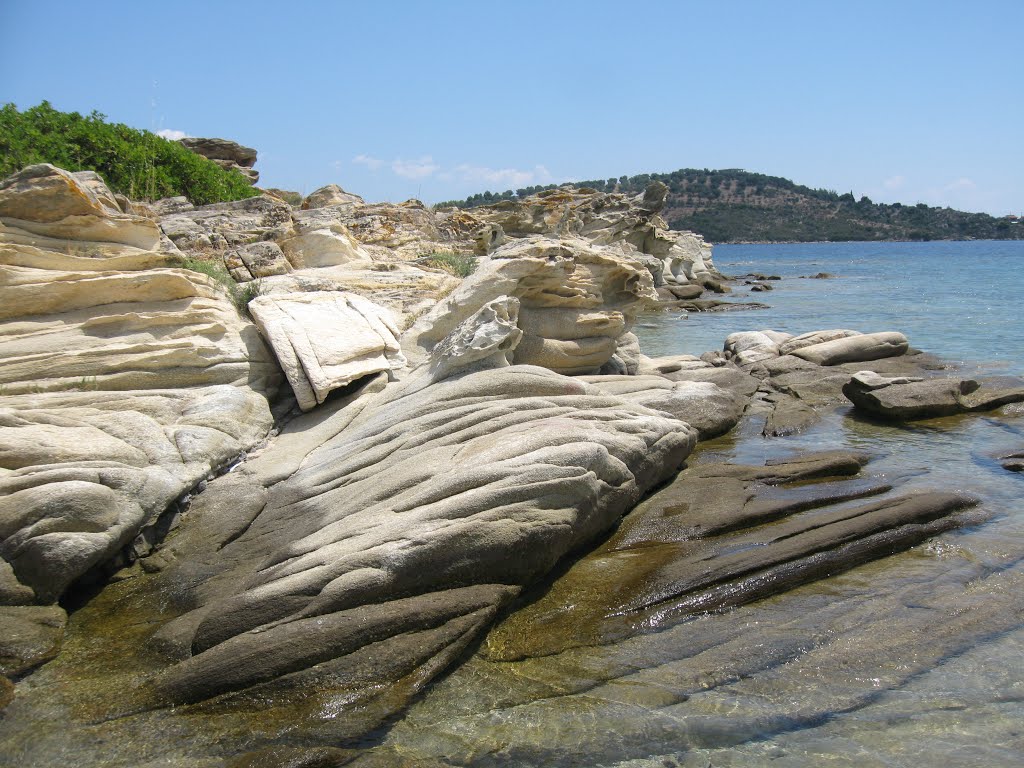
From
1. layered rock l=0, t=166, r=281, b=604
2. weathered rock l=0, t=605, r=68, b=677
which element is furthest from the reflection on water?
layered rock l=0, t=166, r=281, b=604

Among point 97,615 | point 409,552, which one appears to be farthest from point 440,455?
point 97,615

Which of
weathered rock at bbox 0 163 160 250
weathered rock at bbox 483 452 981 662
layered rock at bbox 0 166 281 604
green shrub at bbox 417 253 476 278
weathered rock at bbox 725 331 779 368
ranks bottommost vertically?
weathered rock at bbox 483 452 981 662

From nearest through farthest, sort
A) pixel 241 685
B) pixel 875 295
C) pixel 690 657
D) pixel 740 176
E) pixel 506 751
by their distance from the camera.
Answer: pixel 506 751
pixel 241 685
pixel 690 657
pixel 875 295
pixel 740 176

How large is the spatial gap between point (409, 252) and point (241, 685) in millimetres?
16573

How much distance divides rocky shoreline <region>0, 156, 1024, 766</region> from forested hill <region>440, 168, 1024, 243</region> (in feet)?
404

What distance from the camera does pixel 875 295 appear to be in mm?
42094

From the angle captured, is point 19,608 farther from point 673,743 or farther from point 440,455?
point 673,743

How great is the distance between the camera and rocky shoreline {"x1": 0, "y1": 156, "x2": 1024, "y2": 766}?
5820 millimetres

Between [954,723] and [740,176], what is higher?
[740,176]

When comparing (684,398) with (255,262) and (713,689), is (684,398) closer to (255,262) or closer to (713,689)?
(713,689)

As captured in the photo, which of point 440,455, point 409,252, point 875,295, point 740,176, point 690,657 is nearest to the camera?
point 690,657

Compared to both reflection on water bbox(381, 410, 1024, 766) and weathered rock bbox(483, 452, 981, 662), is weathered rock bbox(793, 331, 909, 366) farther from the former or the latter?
reflection on water bbox(381, 410, 1024, 766)

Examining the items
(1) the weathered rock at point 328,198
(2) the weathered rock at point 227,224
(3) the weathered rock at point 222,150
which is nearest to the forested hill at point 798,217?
(3) the weathered rock at point 222,150

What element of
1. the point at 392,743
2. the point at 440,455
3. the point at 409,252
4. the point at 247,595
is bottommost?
the point at 392,743
